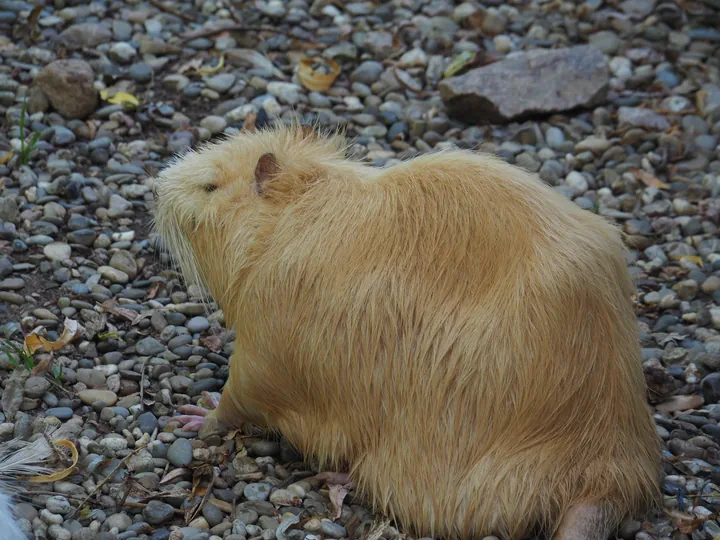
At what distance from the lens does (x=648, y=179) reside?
573 cm

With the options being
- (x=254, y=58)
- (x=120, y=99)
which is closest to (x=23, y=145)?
(x=120, y=99)

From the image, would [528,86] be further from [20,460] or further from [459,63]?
[20,460]

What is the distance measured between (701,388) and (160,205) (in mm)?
2545

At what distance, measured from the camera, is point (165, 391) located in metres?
4.07

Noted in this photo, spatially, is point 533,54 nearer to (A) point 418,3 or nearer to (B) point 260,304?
(A) point 418,3

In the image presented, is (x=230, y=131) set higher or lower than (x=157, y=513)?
higher

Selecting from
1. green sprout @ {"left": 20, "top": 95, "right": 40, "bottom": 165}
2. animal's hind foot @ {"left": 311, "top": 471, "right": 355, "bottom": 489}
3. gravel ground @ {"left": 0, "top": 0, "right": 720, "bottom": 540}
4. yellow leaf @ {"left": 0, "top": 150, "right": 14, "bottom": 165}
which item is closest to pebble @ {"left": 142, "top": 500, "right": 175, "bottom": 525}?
gravel ground @ {"left": 0, "top": 0, "right": 720, "bottom": 540}

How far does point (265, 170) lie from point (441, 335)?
97 centimetres

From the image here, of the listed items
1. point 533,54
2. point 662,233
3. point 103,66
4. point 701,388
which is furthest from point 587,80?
point 103,66

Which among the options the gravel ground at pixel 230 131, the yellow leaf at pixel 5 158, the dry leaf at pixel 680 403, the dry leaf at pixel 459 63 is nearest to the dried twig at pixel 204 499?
the gravel ground at pixel 230 131

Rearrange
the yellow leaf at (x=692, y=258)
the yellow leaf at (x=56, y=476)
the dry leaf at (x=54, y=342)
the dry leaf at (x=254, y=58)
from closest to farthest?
1. the yellow leaf at (x=56, y=476)
2. the dry leaf at (x=54, y=342)
3. the yellow leaf at (x=692, y=258)
4. the dry leaf at (x=254, y=58)

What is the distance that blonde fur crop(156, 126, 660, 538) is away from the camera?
3.16 meters

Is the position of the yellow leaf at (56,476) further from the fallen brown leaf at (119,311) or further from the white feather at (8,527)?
the fallen brown leaf at (119,311)

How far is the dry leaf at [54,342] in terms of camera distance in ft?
13.5
